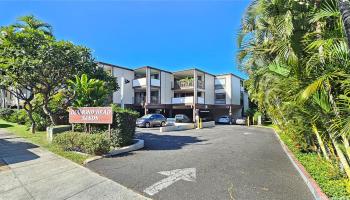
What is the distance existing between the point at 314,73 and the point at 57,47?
1266 cm

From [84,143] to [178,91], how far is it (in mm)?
26261

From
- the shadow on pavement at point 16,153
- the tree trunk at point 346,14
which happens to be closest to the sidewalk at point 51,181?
the shadow on pavement at point 16,153

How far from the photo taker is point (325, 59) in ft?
15.6

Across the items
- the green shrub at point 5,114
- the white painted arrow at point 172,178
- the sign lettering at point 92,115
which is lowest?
the white painted arrow at point 172,178

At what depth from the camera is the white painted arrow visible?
5.07 m

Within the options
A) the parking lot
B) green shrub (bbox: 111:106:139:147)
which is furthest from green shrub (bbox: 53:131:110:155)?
green shrub (bbox: 111:106:139:147)

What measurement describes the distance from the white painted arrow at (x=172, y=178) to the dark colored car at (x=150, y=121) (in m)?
16.3

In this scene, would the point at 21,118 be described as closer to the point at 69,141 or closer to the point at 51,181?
the point at 69,141

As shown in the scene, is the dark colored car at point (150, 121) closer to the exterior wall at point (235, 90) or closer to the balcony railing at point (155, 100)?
the balcony railing at point (155, 100)

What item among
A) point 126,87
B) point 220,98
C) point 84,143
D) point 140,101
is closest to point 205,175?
point 84,143

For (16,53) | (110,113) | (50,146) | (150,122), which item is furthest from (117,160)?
(150,122)

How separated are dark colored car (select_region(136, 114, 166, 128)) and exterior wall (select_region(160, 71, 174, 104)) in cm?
663

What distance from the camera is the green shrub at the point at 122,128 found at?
30.4 feet

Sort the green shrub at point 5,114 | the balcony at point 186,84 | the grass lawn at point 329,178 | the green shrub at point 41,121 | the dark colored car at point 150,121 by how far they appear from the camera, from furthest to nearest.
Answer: the balcony at point 186,84 → the green shrub at point 5,114 → the dark colored car at point 150,121 → the green shrub at point 41,121 → the grass lawn at point 329,178
